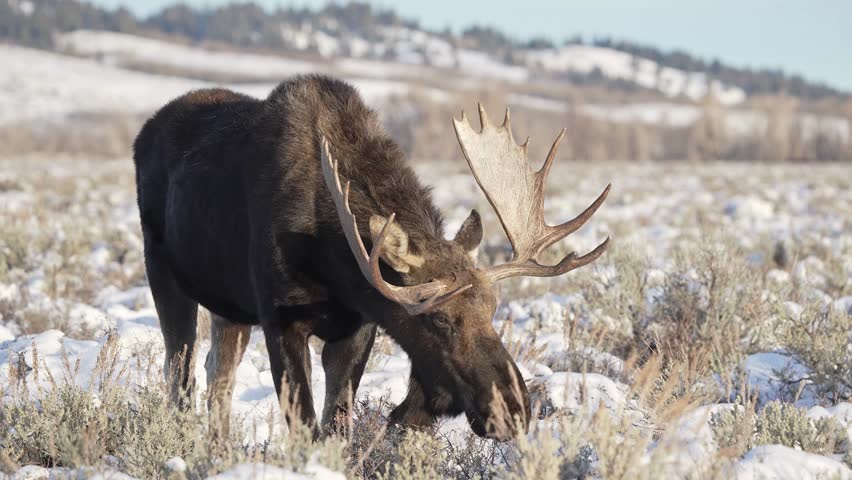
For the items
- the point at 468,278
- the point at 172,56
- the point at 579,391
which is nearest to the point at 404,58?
the point at 172,56

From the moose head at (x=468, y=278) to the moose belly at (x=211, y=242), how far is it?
2.84 ft

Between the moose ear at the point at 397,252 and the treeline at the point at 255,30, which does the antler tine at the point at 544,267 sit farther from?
the treeline at the point at 255,30

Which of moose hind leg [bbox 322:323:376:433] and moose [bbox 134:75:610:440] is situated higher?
moose [bbox 134:75:610:440]

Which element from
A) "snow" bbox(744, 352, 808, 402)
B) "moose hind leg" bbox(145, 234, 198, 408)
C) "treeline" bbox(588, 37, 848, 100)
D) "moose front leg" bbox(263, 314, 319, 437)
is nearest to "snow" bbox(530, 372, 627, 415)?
"snow" bbox(744, 352, 808, 402)

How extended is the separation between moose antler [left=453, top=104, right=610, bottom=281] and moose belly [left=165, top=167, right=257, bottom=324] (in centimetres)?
123

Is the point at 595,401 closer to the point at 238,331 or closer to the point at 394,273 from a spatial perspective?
the point at 394,273

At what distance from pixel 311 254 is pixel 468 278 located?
802mm

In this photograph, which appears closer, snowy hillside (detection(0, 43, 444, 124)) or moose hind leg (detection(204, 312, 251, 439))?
moose hind leg (detection(204, 312, 251, 439))

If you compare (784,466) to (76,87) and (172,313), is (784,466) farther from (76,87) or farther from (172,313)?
(76,87)

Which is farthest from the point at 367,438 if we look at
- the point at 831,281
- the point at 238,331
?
the point at 831,281

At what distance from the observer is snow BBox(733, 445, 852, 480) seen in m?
3.34

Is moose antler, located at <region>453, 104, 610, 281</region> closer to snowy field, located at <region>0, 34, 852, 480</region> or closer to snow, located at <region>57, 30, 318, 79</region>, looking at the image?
snowy field, located at <region>0, 34, 852, 480</region>

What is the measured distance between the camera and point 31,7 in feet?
414

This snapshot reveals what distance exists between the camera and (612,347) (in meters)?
6.08
